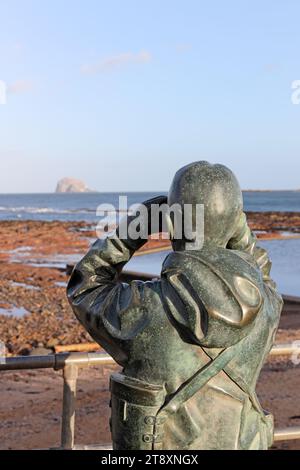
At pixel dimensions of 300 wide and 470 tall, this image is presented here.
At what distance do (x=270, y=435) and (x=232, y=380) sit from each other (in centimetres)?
30

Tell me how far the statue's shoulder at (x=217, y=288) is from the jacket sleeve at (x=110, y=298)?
101 mm

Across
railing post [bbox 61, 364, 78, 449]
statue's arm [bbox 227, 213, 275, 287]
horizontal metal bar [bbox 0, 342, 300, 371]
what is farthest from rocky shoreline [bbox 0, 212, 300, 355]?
statue's arm [bbox 227, 213, 275, 287]

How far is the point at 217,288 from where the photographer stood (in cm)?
159

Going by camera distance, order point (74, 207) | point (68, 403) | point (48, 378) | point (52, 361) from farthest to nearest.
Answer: point (74, 207) → point (48, 378) → point (68, 403) → point (52, 361)

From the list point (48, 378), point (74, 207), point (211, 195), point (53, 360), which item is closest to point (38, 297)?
point (48, 378)

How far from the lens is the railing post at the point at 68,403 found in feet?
10.6

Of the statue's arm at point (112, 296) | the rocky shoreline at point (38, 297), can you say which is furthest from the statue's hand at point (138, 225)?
the rocky shoreline at point (38, 297)

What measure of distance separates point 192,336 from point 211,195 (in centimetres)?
42

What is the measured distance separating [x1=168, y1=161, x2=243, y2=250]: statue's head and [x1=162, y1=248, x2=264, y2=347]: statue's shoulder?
92 millimetres

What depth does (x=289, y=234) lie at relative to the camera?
33.2m

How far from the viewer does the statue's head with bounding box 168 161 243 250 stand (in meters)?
1.69

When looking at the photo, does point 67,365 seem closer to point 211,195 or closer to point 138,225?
point 138,225

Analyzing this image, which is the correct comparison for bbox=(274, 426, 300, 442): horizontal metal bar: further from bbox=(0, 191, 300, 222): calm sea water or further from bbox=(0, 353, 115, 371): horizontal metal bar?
bbox=(0, 191, 300, 222): calm sea water
